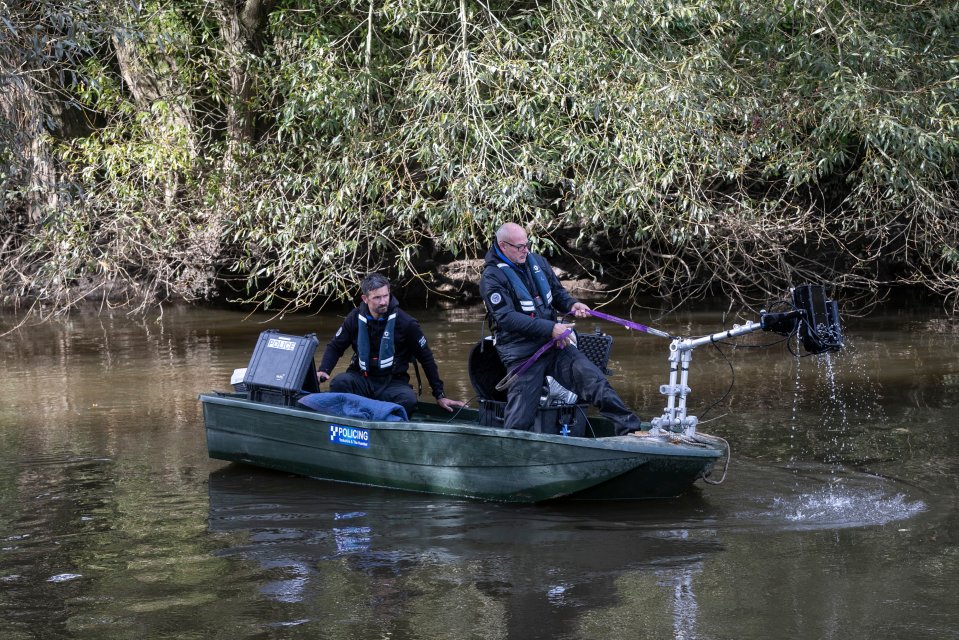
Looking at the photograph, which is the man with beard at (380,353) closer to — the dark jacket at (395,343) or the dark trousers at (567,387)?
the dark jacket at (395,343)

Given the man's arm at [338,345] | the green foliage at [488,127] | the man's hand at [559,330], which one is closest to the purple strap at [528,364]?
the man's hand at [559,330]

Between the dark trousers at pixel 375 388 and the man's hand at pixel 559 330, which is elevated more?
the man's hand at pixel 559 330

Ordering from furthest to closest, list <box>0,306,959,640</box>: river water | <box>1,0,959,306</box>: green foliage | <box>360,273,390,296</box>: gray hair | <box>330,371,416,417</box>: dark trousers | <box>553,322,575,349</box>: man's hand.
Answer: <box>1,0,959,306</box>: green foliage
<box>330,371,416,417</box>: dark trousers
<box>360,273,390,296</box>: gray hair
<box>553,322,575,349</box>: man's hand
<box>0,306,959,640</box>: river water

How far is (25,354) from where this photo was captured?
15008mm

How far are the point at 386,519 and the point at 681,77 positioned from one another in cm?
692

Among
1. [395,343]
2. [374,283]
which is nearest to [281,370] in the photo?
[395,343]

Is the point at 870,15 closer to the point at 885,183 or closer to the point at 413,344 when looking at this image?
the point at 885,183

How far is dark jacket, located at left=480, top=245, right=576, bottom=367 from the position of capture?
24.0ft

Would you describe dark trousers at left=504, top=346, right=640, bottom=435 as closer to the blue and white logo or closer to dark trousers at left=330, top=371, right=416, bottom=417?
the blue and white logo

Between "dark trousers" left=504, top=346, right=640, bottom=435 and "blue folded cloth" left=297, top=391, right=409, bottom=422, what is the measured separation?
0.76m

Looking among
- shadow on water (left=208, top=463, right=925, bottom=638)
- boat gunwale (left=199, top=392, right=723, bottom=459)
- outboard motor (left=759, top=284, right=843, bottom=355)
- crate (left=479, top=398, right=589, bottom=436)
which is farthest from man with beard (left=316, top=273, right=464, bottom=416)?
outboard motor (left=759, top=284, right=843, bottom=355)

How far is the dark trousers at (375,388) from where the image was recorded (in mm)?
8297

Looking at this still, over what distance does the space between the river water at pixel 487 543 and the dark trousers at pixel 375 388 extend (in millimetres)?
685

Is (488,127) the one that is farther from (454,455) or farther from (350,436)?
(454,455)
